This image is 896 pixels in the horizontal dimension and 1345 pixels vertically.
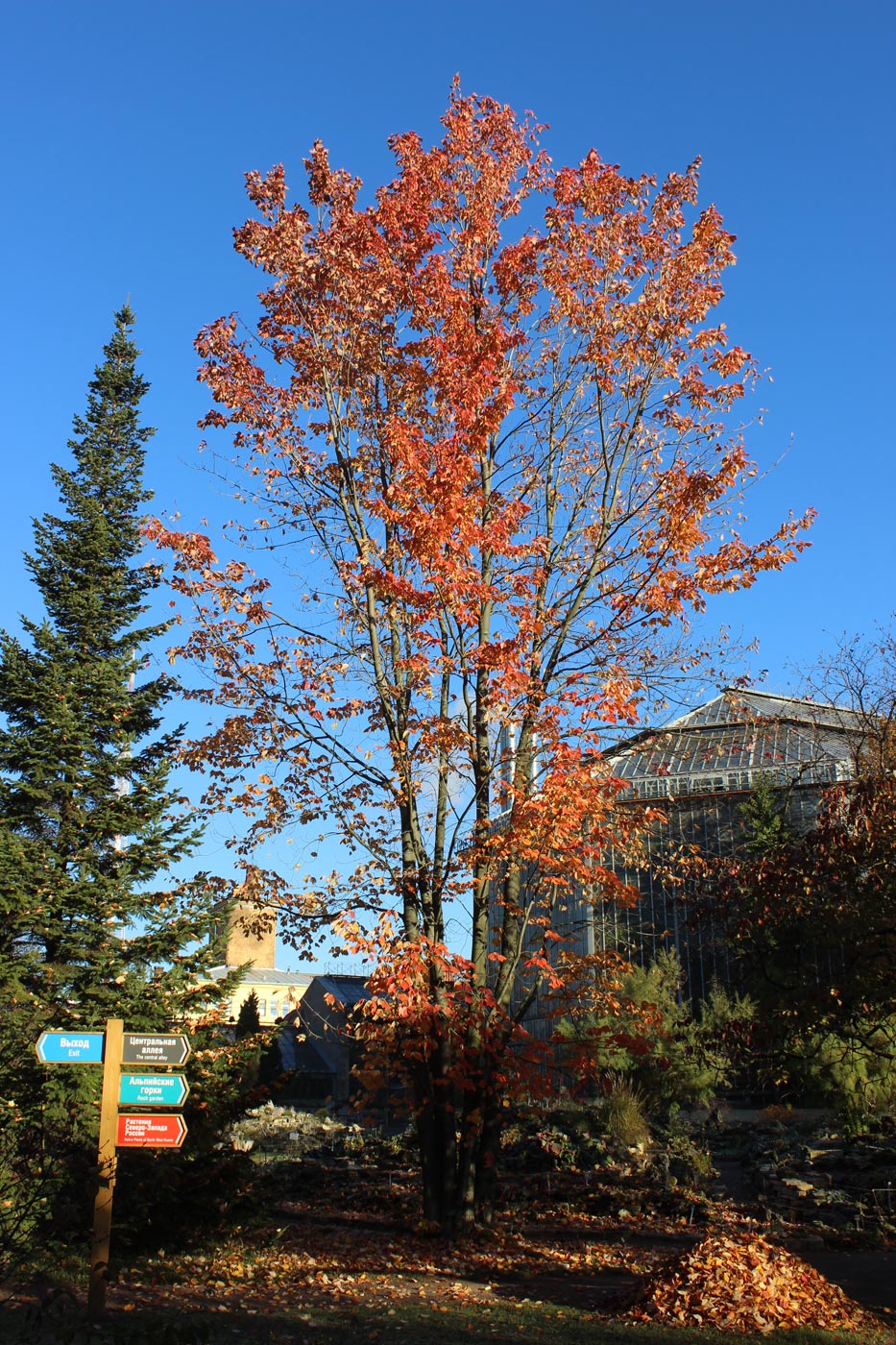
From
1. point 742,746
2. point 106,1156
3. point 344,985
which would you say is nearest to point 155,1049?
point 106,1156

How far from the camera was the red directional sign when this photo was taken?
26.8ft

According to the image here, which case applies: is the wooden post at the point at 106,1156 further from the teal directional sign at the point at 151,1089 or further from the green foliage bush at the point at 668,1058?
the green foliage bush at the point at 668,1058

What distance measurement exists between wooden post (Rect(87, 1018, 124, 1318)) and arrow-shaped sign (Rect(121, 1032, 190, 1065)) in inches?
4.9

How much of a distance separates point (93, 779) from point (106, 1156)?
437 inches

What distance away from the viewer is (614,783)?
36.3 feet

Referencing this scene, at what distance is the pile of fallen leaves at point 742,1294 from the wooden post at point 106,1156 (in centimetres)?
395

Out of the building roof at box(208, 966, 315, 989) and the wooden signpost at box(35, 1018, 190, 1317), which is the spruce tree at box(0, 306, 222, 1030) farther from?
the building roof at box(208, 966, 315, 989)

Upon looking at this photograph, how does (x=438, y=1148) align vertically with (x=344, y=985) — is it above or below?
below

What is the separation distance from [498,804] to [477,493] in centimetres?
360

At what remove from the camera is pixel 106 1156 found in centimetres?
828

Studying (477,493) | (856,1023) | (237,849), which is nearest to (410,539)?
(477,493)

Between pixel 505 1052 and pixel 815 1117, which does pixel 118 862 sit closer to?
pixel 505 1052

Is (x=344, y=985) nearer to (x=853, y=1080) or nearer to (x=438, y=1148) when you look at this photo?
(x=853, y=1080)

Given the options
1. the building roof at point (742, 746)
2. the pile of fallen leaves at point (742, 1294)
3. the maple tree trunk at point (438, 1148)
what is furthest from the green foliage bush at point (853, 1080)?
the pile of fallen leaves at point (742, 1294)
